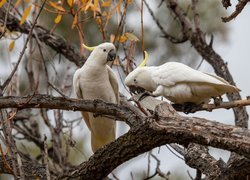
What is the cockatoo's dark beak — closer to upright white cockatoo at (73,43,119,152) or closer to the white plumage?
upright white cockatoo at (73,43,119,152)

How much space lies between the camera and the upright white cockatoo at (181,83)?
9.66 feet

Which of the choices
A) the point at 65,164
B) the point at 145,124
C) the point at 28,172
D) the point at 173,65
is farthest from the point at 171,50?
the point at 145,124

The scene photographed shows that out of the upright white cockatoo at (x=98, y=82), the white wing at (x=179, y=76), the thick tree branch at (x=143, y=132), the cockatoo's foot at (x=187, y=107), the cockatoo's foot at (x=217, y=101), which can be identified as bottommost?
the thick tree branch at (x=143, y=132)

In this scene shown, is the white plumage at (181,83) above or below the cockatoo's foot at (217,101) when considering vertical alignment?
above

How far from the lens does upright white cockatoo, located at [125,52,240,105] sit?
2.95m

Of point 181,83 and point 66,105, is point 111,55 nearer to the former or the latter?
point 181,83

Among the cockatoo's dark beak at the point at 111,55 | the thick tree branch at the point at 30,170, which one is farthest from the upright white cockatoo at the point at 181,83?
the thick tree branch at the point at 30,170

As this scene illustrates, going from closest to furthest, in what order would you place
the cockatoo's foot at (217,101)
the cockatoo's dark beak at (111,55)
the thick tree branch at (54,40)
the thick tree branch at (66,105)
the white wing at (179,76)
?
the thick tree branch at (66,105) < the cockatoo's foot at (217,101) < the white wing at (179,76) < the cockatoo's dark beak at (111,55) < the thick tree branch at (54,40)

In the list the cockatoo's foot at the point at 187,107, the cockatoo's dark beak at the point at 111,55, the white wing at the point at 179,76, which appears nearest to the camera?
the white wing at the point at 179,76

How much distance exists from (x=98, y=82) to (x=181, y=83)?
0.85 m

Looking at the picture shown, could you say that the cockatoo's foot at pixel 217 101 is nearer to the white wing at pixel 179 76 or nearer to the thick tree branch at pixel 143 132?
the white wing at pixel 179 76

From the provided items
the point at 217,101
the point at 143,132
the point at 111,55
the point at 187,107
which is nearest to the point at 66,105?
the point at 143,132

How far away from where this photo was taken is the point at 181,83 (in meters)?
3.09

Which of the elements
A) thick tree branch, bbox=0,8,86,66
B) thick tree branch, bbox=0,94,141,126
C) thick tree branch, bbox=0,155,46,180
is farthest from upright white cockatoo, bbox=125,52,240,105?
thick tree branch, bbox=0,8,86,66
